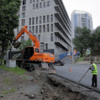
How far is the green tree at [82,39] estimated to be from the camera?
39475 millimetres

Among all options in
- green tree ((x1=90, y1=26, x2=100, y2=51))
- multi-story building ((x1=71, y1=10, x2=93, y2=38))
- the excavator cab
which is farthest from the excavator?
multi-story building ((x1=71, y1=10, x2=93, y2=38))

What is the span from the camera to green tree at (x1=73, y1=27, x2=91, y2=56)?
130 ft

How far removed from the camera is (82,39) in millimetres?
40969

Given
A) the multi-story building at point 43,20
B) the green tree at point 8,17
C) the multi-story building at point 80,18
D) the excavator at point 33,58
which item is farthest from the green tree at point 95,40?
the multi-story building at point 80,18

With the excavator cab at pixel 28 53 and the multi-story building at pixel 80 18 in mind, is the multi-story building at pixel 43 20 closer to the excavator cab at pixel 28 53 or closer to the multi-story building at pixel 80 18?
the excavator cab at pixel 28 53

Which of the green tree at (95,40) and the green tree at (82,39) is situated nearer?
the green tree at (95,40)

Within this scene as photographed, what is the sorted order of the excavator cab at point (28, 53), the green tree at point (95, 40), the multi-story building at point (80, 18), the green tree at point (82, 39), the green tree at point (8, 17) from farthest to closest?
the multi-story building at point (80, 18) < the green tree at point (82, 39) < the green tree at point (95, 40) < the excavator cab at point (28, 53) < the green tree at point (8, 17)

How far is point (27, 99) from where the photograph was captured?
499 centimetres

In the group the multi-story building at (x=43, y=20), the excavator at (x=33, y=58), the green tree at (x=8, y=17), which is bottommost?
the excavator at (x=33, y=58)

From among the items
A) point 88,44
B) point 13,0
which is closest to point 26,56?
point 13,0

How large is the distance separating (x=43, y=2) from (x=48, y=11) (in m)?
5.05

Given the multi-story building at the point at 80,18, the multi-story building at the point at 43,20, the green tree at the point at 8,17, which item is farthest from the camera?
the multi-story building at the point at 80,18

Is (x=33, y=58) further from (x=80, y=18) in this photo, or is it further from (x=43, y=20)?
(x=80, y=18)

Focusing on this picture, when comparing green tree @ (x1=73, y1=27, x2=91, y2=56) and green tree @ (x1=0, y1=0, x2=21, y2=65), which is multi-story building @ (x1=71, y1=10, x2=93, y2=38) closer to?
green tree @ (x1=73, y1=27, x2=91, y2=56)
